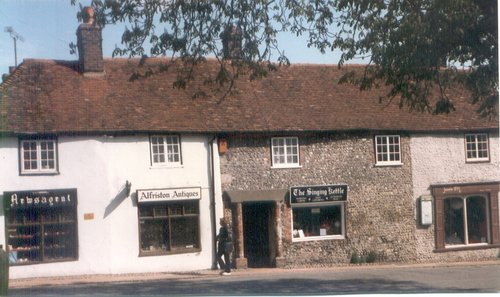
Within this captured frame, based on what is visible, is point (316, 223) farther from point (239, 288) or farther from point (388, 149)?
point (239, 288)

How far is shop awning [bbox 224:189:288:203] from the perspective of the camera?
408 inches

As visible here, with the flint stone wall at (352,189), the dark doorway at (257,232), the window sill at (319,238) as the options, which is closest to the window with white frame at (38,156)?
the flint stone wall at (352,189)

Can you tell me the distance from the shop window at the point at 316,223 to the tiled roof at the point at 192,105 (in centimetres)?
124

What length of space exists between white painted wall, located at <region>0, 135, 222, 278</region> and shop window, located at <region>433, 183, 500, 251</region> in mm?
3350

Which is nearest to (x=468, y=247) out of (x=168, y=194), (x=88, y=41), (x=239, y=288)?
(x=239, y=288)

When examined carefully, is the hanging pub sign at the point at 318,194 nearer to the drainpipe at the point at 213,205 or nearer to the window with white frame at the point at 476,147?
the drainpipe at the point at 213,205

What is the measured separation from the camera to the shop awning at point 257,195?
408 inches

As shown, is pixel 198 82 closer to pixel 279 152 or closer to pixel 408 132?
pixel 279 152

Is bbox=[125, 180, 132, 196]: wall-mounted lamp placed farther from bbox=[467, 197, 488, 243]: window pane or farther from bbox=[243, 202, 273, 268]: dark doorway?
bbox=[467, 197, 488, 243]: window pane

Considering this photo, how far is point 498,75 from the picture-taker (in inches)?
339

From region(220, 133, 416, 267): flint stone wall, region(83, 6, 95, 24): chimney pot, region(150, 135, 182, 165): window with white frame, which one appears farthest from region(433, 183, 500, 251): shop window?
region(83, 6, 95, 24): chimney pot

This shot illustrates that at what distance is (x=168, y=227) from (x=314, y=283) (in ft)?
8.03

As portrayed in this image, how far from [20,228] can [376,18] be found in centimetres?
532

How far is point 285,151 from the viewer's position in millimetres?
10773
